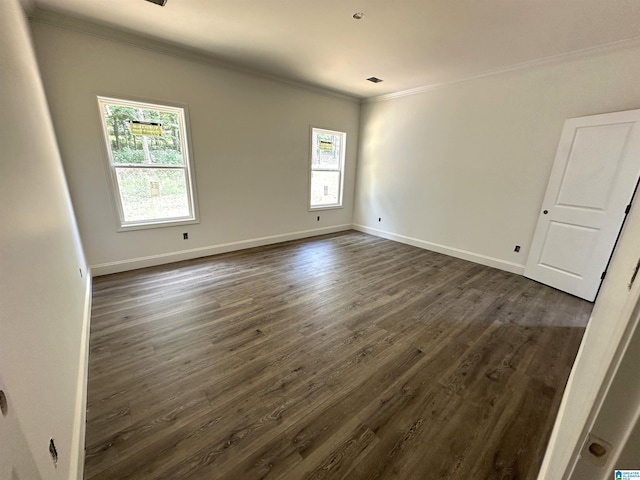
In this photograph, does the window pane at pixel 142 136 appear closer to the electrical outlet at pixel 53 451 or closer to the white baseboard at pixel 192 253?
the white baseboard at pixel 192 253

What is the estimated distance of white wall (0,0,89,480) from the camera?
0.77 metres

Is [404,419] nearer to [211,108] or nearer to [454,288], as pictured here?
[454,288]

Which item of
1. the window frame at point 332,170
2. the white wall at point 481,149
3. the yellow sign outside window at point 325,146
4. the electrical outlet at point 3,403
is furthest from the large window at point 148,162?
the white wall at point 481,149

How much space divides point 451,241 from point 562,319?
1986mm

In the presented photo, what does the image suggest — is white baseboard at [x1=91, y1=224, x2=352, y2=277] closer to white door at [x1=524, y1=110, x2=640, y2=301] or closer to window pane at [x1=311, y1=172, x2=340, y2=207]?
window pane at [x1=311, y1=172, x2=340, y2=207]

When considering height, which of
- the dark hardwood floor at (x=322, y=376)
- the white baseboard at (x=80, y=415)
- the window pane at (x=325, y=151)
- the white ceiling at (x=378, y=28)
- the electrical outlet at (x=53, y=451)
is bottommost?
the dark hardwood floor at (x=322, y=376)

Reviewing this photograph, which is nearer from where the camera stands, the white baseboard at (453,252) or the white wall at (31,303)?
the white wall at (31,303)

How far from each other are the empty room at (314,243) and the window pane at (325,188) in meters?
0.08

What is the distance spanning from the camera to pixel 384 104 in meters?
5.04

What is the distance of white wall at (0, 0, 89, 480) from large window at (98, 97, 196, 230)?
126 cm

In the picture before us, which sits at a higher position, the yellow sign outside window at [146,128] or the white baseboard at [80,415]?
the yellow sign outside window at [146,128]

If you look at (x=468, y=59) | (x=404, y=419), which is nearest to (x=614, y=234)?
(x=468, y=59)

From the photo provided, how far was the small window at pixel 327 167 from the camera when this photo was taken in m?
5.15

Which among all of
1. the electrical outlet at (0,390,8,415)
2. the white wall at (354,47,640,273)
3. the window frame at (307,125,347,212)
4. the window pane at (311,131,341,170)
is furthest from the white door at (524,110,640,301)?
the electrical outlet at (0,390,8,415)
